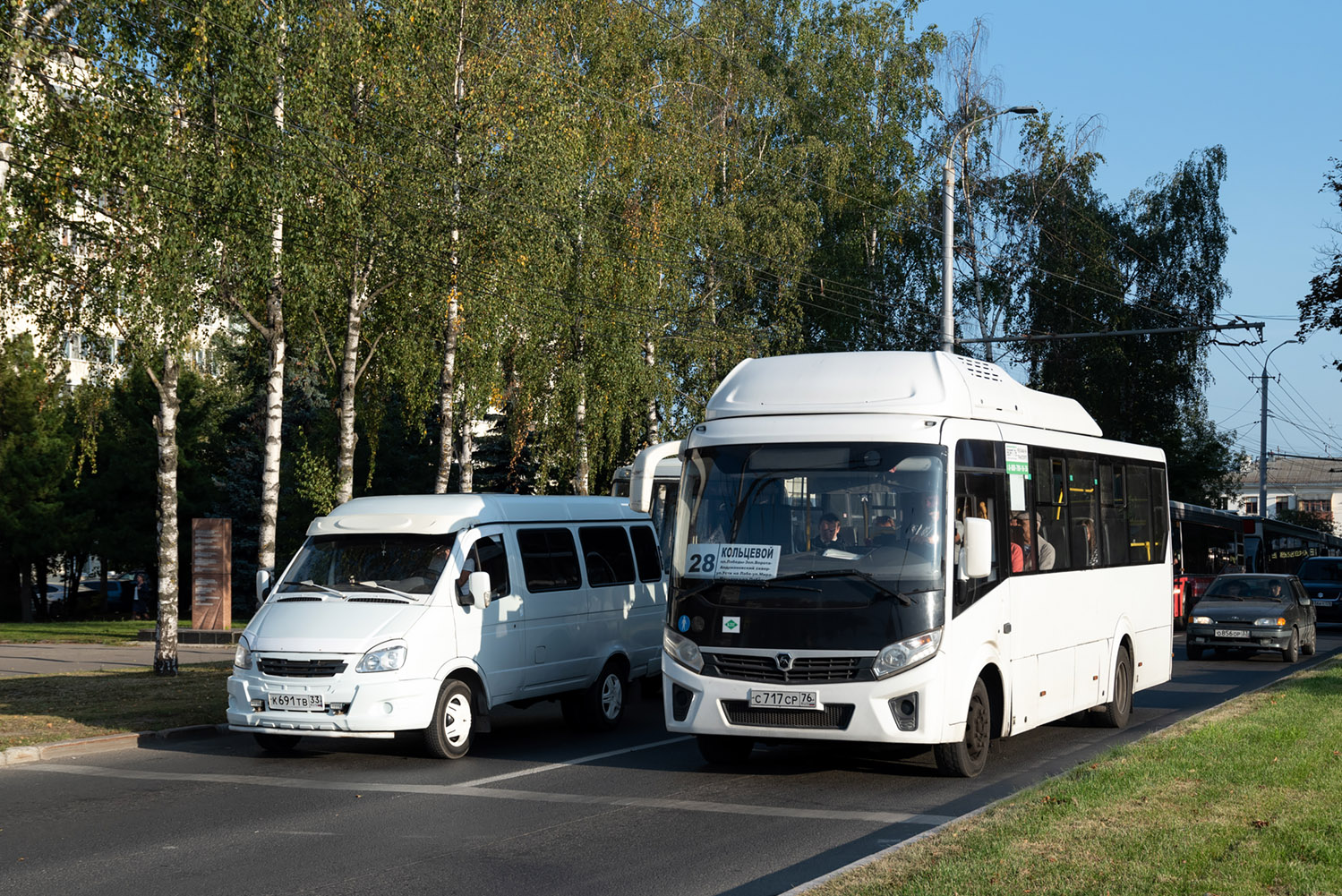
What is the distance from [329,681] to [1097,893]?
7004 mm

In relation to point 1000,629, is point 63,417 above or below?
above

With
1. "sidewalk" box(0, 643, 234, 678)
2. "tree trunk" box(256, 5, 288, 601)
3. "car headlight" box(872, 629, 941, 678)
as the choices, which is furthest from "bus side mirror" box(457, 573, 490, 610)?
"sidewalk" box(0, 643, 234, 678)

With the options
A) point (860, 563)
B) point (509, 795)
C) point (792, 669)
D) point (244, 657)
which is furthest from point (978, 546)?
point (244, 657)

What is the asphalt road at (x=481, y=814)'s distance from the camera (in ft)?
24.8

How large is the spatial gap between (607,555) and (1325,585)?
102ft

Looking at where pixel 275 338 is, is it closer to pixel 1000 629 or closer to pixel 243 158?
pixel 243 158

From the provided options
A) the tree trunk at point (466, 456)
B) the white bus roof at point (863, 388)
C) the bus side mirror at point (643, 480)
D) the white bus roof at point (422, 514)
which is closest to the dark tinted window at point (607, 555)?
the white bus roof at point (422, 514)

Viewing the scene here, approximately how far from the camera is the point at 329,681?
457 inches

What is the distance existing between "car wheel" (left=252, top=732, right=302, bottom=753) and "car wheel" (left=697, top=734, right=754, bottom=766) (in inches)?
140

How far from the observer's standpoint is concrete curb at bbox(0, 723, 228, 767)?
12219 millimetres

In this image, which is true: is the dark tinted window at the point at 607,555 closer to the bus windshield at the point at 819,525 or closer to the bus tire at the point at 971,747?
the bus windshield at the point at 819,525

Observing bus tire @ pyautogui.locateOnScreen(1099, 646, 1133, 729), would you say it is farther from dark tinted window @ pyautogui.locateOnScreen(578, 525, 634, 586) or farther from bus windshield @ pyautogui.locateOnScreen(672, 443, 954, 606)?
dark tinted window @ pyautogui.locateOnScreen(578, 525, 634, 586)

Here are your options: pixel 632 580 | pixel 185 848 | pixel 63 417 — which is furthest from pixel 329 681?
pixel 63 417

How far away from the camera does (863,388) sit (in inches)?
447
